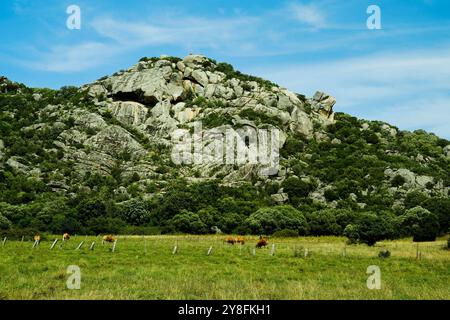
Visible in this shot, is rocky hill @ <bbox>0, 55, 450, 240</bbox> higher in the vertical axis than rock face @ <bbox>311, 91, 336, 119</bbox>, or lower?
lower

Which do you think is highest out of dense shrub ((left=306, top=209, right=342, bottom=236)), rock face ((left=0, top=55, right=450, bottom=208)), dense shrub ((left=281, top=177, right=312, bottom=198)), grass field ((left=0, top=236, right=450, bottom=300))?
rock face ((left=0, top=55, right=450, bottom=208))

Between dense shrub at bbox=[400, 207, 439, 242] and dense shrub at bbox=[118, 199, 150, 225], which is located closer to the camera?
dense shrub at bbox=[400, 207, 439, 242]

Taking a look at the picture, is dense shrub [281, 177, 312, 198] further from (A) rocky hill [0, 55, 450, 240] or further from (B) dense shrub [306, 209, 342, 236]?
(B) dense shrub [306, 209, 342, 236]

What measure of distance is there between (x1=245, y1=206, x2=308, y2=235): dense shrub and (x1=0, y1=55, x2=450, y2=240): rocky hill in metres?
1.37

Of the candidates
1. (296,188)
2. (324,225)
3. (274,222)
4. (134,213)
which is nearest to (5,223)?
(134,213)

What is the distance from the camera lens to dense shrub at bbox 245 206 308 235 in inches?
3098

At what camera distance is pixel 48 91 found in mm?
155000

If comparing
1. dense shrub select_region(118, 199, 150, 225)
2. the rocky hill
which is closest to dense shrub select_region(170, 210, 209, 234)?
the rocky hill

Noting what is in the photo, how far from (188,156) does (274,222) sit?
45.7 m

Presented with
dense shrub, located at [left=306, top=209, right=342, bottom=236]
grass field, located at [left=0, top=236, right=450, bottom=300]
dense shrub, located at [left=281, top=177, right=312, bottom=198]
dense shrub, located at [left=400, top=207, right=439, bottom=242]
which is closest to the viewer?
grass field, located at [left=0, top=236, right=450, bottom=300]

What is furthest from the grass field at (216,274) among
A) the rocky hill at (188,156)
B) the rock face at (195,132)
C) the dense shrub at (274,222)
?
the rock face at (195,132)

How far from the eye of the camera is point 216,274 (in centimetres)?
2814

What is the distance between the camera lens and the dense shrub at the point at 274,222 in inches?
3098
